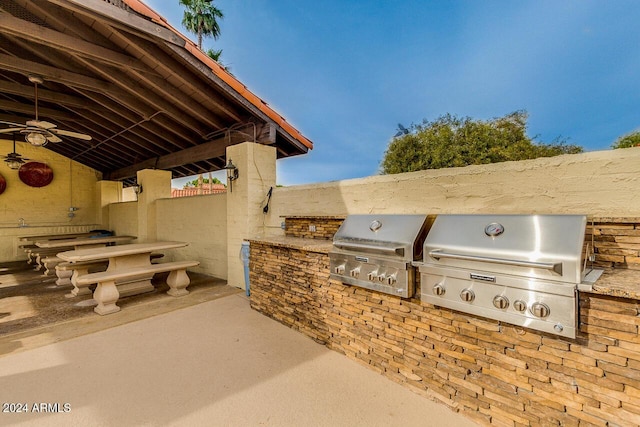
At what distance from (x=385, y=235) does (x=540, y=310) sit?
3.63 feet

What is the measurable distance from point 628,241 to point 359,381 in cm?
203

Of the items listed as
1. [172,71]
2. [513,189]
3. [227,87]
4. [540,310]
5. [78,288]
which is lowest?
[78,288]

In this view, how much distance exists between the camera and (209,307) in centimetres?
389

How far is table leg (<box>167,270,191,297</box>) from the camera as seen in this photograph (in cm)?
439

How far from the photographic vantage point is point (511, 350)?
5.28 feet

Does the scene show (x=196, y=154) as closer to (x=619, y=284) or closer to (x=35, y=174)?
(x=35, y=174)

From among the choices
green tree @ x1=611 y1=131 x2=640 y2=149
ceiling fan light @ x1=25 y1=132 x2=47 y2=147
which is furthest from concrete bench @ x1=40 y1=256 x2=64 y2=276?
green tree @ x1=611 y1=131 x2=640 y2=149

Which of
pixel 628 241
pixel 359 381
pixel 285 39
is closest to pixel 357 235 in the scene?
pixel 359 381

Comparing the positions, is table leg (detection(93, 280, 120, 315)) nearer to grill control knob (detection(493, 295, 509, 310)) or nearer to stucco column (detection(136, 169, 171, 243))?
stucco column (detection(136, 169, 171, 243))

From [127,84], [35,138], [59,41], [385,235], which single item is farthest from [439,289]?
[35,138]

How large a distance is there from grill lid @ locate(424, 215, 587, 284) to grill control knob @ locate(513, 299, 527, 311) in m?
0.16

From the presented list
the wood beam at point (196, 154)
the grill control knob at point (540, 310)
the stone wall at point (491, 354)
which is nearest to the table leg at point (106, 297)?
the stone wall at point (491, 354)

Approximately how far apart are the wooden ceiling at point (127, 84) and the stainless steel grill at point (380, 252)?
8.97 feet

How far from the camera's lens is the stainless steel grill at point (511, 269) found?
1.43 m
